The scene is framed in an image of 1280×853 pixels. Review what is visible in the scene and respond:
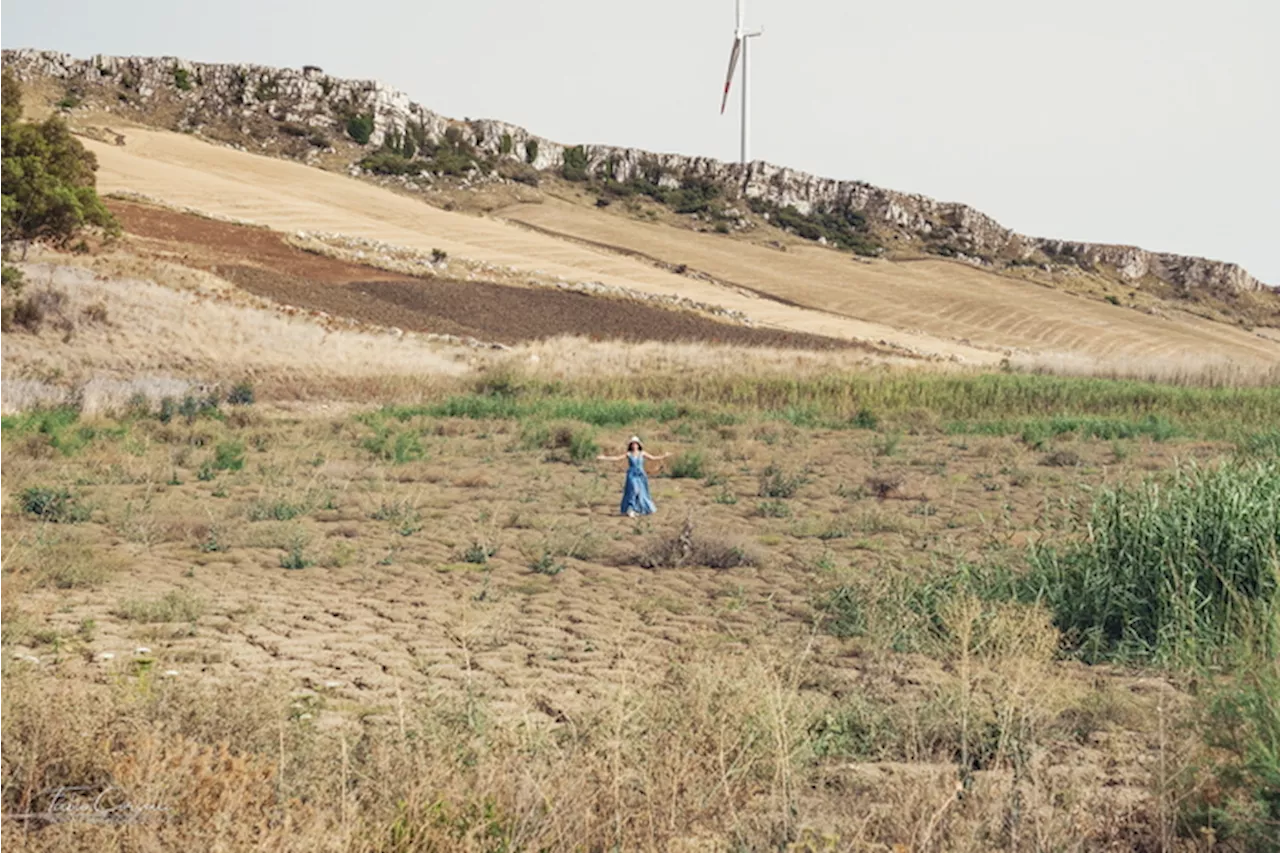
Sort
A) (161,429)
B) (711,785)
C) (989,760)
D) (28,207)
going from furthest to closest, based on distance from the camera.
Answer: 1. (28,207)
2. (161,429)
3. (989,760)
4. (711,785)

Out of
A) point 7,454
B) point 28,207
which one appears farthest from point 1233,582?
point 28,207

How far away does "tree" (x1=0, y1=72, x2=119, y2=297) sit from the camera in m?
32.4

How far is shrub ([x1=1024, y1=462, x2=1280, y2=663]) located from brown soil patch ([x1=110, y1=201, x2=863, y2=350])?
36.8 meters

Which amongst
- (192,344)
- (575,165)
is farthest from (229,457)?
(575,165)

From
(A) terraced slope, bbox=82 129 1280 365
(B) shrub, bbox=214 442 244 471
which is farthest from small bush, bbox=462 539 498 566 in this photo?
(A) terraced slope, bbox=82 129 1280 365

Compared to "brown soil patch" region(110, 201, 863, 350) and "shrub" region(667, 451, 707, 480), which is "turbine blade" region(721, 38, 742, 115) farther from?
"shrub" region(667, 451, 707, 480)

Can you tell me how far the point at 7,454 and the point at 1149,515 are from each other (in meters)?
15.5

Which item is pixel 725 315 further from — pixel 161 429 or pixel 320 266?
pixel 161 429

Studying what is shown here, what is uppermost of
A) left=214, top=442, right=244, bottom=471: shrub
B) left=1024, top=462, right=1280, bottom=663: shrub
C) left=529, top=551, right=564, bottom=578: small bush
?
left=1024, top=462, right=1280, bottom=663: shrub

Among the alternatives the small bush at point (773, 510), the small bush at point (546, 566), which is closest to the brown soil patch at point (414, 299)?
the small bush at point (773, 510)

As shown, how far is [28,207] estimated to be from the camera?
32844 millimetres

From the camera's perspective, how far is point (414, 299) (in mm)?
50312

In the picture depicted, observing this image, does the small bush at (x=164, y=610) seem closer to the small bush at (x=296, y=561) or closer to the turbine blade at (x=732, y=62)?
the small bush at (x=296, y=561)

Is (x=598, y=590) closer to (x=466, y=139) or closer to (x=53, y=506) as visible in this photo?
(x=53, y=506)
